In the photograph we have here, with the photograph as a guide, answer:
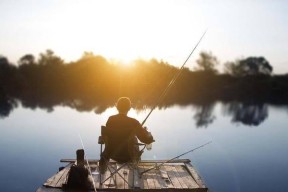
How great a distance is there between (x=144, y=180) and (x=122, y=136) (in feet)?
3.55

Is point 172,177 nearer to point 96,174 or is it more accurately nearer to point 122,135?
point 122,135

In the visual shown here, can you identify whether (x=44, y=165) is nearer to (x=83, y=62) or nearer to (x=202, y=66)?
(x=83, y=62)

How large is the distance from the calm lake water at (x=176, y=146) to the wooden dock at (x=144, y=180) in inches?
160

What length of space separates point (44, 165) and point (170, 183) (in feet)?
38.7

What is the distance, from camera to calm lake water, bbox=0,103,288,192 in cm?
1628

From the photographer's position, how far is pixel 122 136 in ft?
25.9

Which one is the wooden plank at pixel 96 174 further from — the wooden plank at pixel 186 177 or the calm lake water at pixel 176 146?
the calm lake water at pixel 176 146

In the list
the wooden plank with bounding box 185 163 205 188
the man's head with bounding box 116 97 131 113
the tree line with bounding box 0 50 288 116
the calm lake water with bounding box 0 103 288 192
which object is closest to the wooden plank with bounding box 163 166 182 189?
the wooden plank with bounding box 185 163 205 188

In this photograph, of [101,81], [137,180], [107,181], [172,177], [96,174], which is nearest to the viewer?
[107,181]

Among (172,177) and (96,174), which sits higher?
(96,174)

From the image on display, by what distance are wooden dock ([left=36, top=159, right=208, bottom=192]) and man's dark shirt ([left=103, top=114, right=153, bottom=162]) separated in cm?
47

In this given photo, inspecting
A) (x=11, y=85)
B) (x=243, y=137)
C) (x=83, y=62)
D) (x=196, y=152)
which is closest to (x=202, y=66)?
(x=83, y=62)

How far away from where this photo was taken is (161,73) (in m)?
15.6

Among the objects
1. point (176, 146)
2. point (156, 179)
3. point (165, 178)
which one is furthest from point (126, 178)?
point (176, 146)
